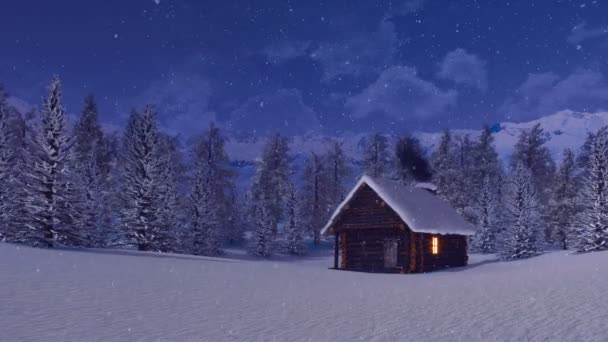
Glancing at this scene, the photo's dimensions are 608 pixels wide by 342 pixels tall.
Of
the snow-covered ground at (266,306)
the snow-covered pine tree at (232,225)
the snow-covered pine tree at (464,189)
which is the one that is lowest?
the snow-covered ground at (266,306)

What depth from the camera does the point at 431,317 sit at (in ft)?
36.5

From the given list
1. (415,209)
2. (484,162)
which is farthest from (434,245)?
(484,162)

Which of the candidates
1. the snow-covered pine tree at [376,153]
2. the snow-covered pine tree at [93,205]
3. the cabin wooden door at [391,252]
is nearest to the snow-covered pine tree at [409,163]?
the snow-covered pine tree at [376,153]

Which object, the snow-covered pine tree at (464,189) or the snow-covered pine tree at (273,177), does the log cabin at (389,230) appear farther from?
the snow-covered pine tree at (273,177)

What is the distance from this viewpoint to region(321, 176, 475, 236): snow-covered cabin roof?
1077 inches

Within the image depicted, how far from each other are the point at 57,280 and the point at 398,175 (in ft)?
124

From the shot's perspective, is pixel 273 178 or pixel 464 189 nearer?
pixel 464 189

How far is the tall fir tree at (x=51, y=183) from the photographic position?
73.0ft

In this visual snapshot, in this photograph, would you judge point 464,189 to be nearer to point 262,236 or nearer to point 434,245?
point 434,245

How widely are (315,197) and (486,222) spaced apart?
1766cm

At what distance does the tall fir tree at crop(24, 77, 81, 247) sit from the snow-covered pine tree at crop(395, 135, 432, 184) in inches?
1235

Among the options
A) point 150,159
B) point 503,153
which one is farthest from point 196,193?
point 503,153

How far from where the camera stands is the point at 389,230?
28.7 meters

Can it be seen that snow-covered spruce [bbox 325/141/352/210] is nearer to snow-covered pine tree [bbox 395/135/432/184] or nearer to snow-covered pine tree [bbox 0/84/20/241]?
snow-covered pine tree [bbox 395/135/432/184]
